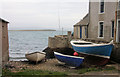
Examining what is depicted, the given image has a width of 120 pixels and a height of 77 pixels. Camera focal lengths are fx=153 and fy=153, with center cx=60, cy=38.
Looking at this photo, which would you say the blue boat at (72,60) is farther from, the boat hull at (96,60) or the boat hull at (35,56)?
the boat hull at (35,56)

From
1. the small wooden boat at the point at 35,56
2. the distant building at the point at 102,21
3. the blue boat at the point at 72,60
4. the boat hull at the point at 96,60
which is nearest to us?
the blue boat at the point at 72,60

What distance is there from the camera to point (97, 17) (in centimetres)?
2102

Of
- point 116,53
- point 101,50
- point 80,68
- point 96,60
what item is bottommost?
point 80,68

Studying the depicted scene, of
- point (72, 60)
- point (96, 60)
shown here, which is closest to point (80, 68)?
point (72, 60)

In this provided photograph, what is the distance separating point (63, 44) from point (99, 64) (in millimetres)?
11860

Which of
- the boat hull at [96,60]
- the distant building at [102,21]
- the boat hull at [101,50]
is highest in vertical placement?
Answer: the distant building at [102,21]

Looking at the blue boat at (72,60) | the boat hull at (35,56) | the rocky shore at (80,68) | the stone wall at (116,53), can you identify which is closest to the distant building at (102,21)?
the stone wall at (116,53)

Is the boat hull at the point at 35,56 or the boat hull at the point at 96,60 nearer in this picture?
the boat hull at the point at 96,60

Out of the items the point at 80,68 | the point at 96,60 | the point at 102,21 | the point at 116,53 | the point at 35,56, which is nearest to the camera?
the point at 80,68

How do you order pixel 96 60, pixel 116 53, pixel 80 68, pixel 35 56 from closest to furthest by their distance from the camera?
1. pixel 80 68
2. pixel 96 60
3. pixel 116 53
4. pixel 35 56

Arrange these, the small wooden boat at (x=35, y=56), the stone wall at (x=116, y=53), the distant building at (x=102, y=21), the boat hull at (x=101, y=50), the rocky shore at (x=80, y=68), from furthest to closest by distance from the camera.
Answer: the distant building at (x=102, y=21)
the small wooden boat at (x=35, y=56)
the stone wall at (x=116, y=53)
the boat hull at (x=101, y=50)
the rocky shore at (x=80, y=68)

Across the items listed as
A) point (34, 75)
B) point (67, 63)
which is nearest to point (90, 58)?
point (67, 63)

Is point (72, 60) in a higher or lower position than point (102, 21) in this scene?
lower

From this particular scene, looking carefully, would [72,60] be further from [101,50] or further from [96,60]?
[101,50]
